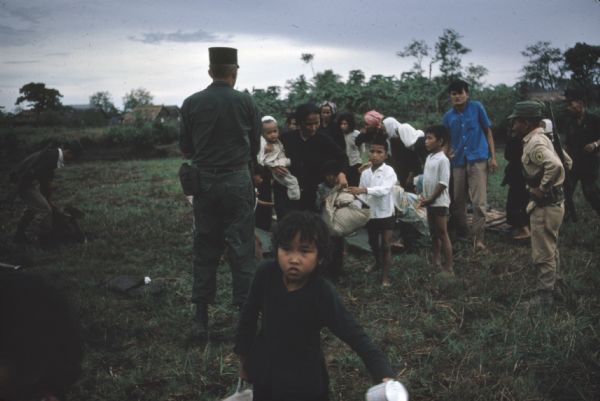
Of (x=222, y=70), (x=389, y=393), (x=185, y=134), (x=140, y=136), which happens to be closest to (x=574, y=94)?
(x=222, y=70)

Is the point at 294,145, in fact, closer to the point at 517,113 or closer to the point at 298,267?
the point at 517,113

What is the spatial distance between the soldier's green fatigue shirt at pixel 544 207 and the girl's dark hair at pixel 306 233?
9.04 feet

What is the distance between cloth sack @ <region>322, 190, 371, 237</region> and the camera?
471 cm

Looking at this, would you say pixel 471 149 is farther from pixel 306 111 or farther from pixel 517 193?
pixel 306 111

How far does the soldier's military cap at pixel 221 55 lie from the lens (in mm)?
3685

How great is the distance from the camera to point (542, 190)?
4.01 metres

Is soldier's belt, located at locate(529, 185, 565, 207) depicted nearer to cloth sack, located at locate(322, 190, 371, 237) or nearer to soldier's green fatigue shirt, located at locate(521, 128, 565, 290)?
soldier's green fatigue shirt, located at locate(521, 128, 565, 290)

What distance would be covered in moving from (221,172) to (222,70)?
82cm

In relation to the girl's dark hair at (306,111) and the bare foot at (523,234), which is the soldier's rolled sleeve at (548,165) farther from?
the bare foot at (523,234)

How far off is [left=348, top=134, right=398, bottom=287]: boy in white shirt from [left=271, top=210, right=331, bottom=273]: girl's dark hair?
8.51ft

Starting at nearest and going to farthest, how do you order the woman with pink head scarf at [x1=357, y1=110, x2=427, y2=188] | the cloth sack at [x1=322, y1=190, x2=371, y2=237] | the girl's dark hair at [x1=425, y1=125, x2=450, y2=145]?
the cloth sack at [x1=322, y1=190, x2=371, y2=237] < the girl's dark hair at [x1=425, y1=125, x2=450, y2=145] < the woman with pink head scarf at [x1=357, y1=110, x2=427, y2=188]

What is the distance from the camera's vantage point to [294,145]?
16.4 ft

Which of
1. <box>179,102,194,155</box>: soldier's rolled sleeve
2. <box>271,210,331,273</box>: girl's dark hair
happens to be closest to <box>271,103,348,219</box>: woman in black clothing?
<box>179,102,194,155</box>: soldier's rolled sleeve

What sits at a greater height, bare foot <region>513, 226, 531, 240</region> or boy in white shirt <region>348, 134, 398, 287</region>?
boy in white shirt <region>348, 134, 398, 287</region>
